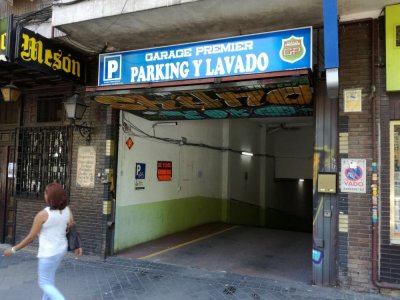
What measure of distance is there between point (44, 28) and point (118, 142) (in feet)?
8.79

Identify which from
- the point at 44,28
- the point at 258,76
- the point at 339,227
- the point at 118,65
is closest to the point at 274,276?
the point at 339,227

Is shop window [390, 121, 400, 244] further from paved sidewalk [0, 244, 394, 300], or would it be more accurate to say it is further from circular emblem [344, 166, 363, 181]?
paved sidewalk [0, 244, 394, 300]

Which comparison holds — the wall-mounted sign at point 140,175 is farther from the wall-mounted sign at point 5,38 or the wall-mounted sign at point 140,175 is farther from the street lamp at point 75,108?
the wall-mounted sign at point 5,38

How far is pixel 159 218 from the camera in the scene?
9.35 metres

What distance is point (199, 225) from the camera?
11453 millimetres

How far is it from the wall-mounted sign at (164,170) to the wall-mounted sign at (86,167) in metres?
2.07

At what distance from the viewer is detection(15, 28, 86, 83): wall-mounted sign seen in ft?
20.2

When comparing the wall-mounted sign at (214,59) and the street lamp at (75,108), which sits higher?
the wall-mounted sign at (214,59)

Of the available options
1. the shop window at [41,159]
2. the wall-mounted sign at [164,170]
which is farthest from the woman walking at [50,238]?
the wall-mounted sign at [164,170]

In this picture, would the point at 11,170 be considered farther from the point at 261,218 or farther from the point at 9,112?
the point at 261,218

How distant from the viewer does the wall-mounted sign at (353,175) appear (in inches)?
215

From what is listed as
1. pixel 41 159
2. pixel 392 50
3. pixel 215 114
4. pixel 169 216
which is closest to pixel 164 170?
pixel 169 216

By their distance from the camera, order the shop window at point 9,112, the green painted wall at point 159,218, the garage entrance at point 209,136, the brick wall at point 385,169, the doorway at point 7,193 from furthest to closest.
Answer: the shop window at point 9,112, the doorway at point 7,193, the green painted wall at point 159,218, the garage entrance at point 209,136, the brick wall at point 385,169

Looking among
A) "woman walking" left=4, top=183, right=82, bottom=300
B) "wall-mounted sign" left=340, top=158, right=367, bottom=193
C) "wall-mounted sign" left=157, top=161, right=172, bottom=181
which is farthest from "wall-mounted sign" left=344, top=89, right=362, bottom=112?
"wall-mounted sign" left=157, top=161, right=172, bottom=181
